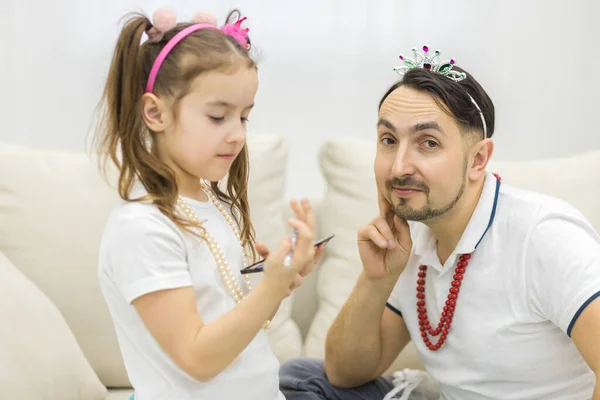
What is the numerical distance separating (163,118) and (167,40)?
125mm

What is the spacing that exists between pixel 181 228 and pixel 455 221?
61 cm

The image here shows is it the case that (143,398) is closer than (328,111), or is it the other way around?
(143,398)

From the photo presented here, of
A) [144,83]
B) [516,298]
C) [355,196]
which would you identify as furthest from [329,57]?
Result: [144,83]

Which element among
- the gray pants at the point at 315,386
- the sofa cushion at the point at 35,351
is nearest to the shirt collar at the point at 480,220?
the gray pants at the point at 315,386

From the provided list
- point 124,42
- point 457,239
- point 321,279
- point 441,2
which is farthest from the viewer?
point 441,2

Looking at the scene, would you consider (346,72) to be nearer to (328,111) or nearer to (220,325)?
(328,111)

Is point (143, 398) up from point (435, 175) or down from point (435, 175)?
down

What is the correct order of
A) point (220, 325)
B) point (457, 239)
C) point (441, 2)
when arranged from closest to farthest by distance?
point (220, 325), point (457, 239), point (441, 2)

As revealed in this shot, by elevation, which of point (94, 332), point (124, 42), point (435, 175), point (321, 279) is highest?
point (124, 42)

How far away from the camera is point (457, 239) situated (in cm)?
159

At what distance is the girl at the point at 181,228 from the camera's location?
1.14 metres

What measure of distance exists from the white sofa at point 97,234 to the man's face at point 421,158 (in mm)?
528

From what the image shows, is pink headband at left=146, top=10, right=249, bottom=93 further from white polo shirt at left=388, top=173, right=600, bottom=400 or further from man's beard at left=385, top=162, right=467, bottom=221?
white polo shirt at left=388, top=173, right=600, bottom=400

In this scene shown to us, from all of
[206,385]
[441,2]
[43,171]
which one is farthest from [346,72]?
[206,385]
